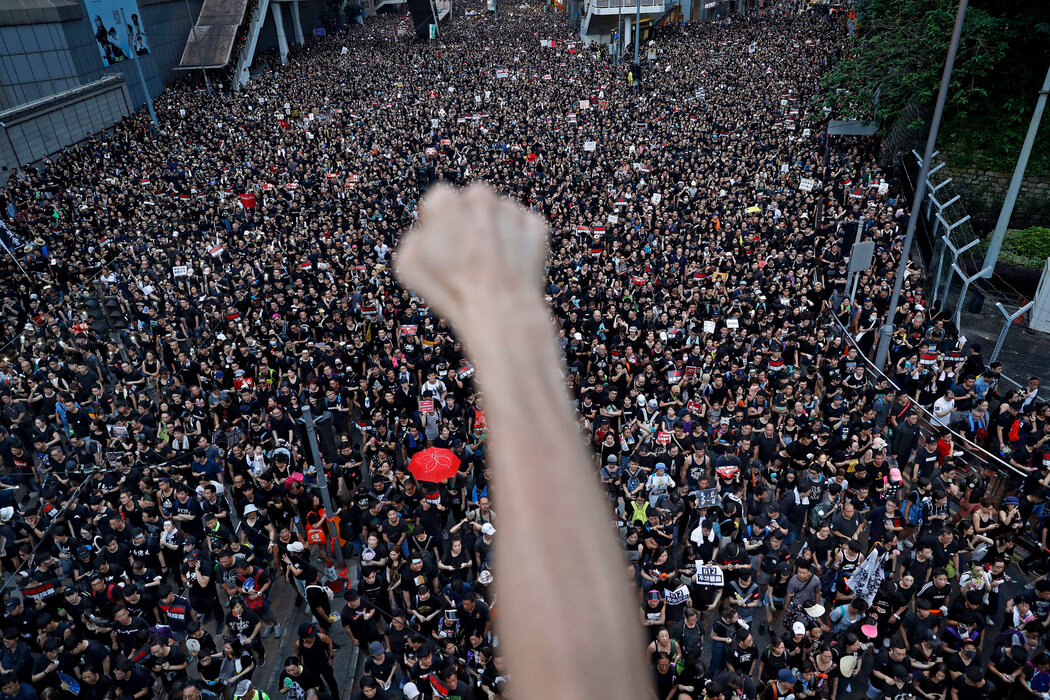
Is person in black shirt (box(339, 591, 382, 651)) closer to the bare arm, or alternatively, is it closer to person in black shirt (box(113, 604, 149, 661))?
person in black shirt (box(113, 604, 149, 661))

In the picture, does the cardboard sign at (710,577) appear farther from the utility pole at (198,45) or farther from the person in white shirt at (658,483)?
the utility pole at (198,45)

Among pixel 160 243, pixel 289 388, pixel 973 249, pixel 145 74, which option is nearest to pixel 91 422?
pixel 289 388

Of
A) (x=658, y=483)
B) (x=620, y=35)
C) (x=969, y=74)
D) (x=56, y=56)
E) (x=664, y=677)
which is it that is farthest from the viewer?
(x=620, y=35)

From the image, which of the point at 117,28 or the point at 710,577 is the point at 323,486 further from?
the point at 117,28

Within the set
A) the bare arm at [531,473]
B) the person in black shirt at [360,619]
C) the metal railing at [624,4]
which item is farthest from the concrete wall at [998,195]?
the metal railing at [624,4]

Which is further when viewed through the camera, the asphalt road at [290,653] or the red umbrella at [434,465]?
the red umbrella at [434,465]

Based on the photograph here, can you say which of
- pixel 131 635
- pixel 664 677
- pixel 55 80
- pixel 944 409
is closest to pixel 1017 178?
pixel 944 409
